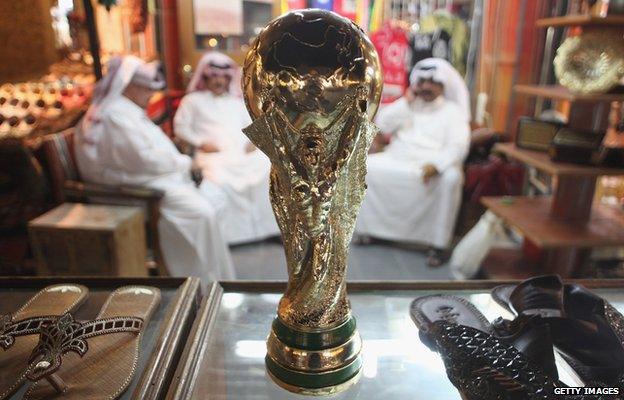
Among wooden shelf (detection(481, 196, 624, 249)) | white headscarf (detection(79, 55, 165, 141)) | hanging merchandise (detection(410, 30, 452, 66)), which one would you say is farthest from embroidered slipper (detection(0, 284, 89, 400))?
hanging merchandise (detection(410, 30, 452, 66))

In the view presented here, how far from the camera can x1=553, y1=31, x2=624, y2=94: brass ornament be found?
6.00 feet

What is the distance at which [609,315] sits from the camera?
89 centimetres

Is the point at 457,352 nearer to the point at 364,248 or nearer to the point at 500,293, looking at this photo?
the point at 500,293

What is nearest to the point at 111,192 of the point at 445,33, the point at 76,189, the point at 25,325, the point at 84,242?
the point at 76,189

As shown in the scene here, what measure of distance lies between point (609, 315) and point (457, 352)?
0.33 m

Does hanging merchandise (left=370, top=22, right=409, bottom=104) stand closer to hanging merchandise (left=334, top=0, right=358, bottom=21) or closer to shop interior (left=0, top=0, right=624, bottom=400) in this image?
shop interior (left=0, top=0, right=624, bottom=400)

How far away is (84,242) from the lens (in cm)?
190

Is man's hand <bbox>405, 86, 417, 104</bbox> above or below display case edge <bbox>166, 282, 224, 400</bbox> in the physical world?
above

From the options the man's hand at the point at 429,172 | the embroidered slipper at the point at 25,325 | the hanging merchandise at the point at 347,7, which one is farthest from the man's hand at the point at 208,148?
the embroidered slipper at the point at 25,325

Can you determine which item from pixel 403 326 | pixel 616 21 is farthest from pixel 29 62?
pixel 616 21

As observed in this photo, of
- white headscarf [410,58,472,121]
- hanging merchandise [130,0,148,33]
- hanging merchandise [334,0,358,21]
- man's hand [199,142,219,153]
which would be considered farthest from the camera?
hanging merchandise [334,0,358,21]

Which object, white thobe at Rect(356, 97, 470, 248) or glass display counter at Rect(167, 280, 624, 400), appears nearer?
glass display counter at Rect(167, 280, 624, 400)

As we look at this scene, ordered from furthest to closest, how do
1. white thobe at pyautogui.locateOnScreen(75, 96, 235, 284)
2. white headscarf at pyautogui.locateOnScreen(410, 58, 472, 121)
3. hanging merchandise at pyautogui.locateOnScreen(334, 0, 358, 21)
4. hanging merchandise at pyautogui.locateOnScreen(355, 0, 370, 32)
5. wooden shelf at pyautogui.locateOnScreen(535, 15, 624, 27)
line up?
hanging merchandise at pyautogui.locateOnScreen(355, 0, 370, 32) → hanging merchandise at pyautogui.locateOnScreen(334, 0, 358, 21) → white headscarf at pyautogui.locateOnScreen(410, 58, 472, 121) → white thobe at pyautogui.locateOnScreen(75, 96, 235, 284) → wooden shelf at pyautogui.locateOnScreen(535, 15, 624, 27)

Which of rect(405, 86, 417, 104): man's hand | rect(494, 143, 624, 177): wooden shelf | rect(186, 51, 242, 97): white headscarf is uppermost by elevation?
rect(186, 51, 242, 97): white headscarf
